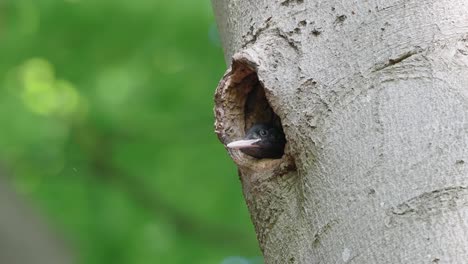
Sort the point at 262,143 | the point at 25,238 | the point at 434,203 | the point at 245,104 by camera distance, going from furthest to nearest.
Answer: the point at 25,238, the point at 245,104, the point at 262,143, the point at 434,203

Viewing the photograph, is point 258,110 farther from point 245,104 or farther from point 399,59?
point 399,59

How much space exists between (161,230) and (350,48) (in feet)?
10.7

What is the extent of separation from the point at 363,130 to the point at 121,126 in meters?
3.06

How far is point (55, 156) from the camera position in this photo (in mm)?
4254

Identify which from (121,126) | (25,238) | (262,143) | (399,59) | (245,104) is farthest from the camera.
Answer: (121,126)

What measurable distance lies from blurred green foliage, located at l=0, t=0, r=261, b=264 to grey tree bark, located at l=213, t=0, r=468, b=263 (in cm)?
271

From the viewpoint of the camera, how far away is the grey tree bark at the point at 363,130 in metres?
1.10

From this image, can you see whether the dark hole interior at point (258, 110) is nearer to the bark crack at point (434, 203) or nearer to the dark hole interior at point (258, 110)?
the dark hole interior at point (258, 110)

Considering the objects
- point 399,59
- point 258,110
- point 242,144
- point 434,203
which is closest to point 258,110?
point 258,110

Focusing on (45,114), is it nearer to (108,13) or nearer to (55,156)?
(55,156)

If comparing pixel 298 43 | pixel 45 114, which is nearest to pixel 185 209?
pixel 45 114

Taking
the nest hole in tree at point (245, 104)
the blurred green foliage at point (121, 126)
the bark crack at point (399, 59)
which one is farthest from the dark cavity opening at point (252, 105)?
the blurred green foliage at point (121, 126)

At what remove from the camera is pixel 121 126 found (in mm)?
4164

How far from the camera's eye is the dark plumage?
1.46 meters
